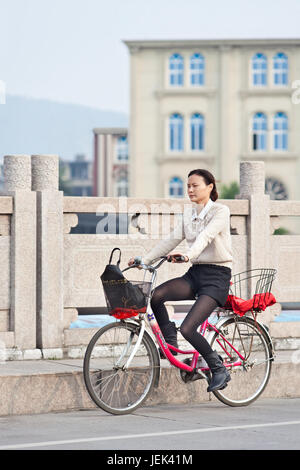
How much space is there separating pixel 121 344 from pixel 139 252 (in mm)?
2706

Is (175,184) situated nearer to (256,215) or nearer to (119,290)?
(256,215)

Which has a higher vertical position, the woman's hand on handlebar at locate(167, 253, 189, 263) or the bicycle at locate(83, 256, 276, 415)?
the woman's hand on handlebar at locate(167, 253, 189, 263)

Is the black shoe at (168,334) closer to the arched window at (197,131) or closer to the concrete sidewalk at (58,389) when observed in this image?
the concrete sidewalk at (58,389)

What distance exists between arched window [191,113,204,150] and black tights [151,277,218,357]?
5820 centimetres

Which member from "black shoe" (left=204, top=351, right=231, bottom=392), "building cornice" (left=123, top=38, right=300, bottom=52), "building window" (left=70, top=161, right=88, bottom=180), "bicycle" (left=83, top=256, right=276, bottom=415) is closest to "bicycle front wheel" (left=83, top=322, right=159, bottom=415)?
"bicycle" (left=83, top=256, right=276, bottom=415)

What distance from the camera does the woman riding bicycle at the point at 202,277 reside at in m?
8.19

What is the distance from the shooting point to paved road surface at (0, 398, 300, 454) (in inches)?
268

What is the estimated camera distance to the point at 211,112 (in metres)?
66.1

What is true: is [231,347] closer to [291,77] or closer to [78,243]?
[78,243]

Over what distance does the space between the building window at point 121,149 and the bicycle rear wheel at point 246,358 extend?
237 ft

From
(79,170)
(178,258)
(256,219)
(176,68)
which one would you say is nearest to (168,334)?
(178,258)

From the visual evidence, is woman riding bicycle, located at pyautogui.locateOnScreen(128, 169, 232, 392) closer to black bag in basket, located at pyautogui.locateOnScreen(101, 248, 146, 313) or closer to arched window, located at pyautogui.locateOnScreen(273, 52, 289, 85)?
black bag in basket, located at pyautogui.locateOnScreen(101, 248, 146, 313)

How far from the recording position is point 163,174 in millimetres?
66438

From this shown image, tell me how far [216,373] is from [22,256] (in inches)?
105
